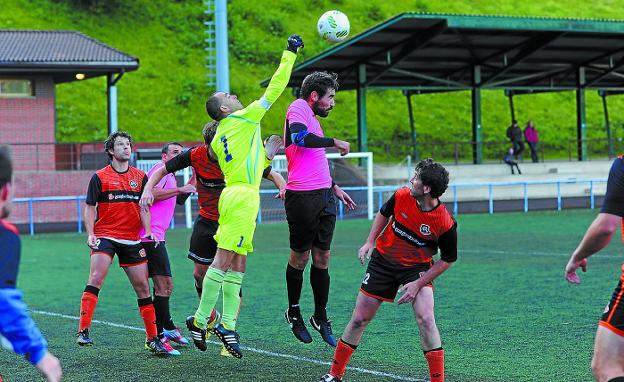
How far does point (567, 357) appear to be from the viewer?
7.93m

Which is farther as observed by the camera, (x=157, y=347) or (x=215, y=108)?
(x=157, y=347)

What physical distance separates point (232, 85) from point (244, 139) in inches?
1625

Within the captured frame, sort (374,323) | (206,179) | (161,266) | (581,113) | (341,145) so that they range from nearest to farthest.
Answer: (341,145), (206,179), (161,266), (374,323), (581,113)

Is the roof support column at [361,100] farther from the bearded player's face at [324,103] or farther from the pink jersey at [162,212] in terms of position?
the bearded player's face at [324,103]

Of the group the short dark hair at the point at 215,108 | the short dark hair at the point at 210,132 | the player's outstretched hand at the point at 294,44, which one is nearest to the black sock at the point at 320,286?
the short dark hair at the point at 210,132

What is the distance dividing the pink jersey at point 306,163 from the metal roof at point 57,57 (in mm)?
22232

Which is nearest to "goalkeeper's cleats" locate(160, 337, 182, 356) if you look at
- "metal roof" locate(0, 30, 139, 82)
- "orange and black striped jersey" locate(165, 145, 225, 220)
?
"orange and black striped jersey" locate(165, 145, 225, 220)

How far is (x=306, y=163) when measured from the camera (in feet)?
28.1

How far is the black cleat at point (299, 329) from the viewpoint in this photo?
8.56 meters

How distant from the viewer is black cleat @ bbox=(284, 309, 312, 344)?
337 inches

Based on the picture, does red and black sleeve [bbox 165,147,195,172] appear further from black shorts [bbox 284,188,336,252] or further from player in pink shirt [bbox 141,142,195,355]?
black shorts [bbox 284,188,336,252]

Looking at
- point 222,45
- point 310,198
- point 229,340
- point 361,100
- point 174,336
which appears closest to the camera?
point 229,340

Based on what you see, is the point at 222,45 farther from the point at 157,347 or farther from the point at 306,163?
the point at 157,347

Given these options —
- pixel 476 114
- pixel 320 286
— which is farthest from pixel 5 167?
pixel 476 114
